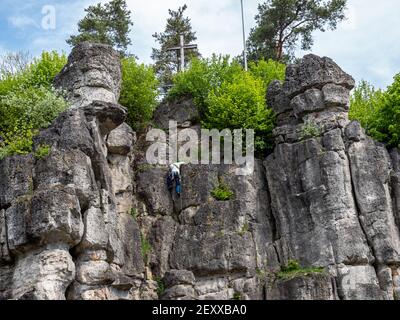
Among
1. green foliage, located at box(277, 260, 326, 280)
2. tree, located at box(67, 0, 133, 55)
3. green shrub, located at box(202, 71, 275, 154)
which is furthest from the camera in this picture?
tree, located at box(67, 0, 133, 55)

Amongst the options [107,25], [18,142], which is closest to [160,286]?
[18,142]

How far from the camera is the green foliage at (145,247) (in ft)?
93.6

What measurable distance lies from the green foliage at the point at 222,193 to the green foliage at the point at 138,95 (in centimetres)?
602

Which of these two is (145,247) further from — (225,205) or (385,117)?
(385,117)


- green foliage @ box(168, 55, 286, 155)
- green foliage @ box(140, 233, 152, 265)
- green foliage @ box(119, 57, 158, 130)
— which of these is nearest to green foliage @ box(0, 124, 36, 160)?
green foliage @ box(140, 233, 152, 265)

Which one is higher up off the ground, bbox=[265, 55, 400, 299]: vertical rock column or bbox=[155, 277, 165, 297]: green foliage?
bbox=[265, 55, 400, 299]: vertical rock column

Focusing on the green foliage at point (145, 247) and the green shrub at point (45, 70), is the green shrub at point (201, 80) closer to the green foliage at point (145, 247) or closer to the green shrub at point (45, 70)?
the green shrub at point (45, 70)

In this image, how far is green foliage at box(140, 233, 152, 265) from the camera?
93.6 feet

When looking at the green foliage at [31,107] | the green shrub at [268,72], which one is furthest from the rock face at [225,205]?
the green shrub at [268,72]

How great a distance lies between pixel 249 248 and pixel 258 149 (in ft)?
20.3

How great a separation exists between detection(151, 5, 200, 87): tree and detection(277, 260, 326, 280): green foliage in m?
23.0

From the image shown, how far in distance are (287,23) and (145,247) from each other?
2467cm

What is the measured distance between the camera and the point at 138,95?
1339 inches

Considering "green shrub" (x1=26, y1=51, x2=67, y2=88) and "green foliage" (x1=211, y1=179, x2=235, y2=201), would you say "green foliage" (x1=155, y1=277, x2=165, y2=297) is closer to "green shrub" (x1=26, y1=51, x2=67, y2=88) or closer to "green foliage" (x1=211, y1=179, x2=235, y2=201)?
"green foliage" (x1=211, y1=179, x2=235, y2=201)
